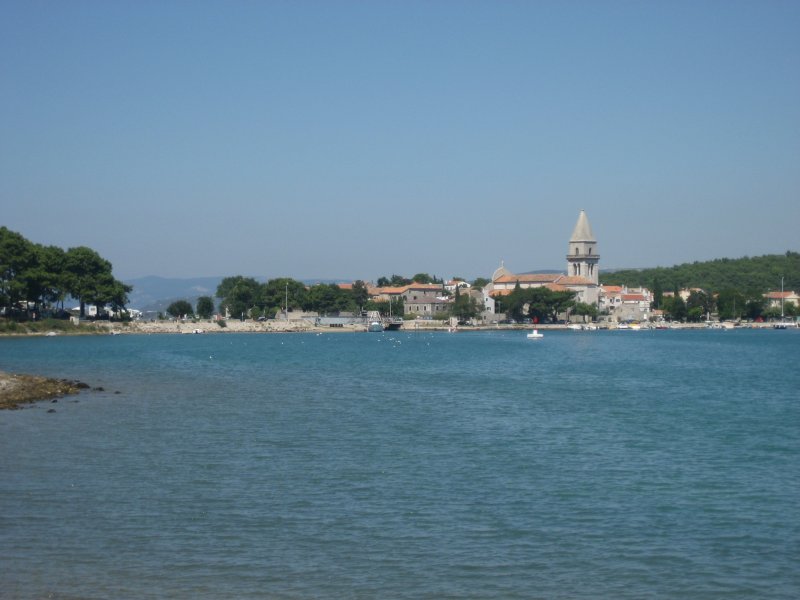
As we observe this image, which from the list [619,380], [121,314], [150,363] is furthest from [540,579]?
[121,314]

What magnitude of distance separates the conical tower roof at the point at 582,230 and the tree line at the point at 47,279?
87.4 meters

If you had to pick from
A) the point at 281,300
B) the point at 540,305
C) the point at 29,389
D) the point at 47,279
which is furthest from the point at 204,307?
the point at 29,389

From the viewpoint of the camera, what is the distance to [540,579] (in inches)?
493

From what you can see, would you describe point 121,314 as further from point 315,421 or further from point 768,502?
point 768,502

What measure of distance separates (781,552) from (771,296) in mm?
180179

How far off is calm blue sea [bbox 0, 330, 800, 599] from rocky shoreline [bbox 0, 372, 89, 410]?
49.4 inches

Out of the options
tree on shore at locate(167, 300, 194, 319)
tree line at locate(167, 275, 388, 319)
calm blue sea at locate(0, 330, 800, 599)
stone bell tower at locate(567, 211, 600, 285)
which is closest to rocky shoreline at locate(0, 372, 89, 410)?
calm blue sea at locate(0, 330, 800, 599)

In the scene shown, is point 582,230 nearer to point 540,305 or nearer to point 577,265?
point 577,265

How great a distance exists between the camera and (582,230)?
172750mm

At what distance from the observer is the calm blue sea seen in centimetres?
1259

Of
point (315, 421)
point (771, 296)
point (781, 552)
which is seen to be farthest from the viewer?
point (771, 296)

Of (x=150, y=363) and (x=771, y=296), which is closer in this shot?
(x=150, y=363)

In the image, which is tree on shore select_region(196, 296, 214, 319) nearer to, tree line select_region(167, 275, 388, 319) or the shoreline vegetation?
tree line select_region(167, 275, 388, 319)

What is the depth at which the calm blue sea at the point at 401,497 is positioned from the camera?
12.6 metres
